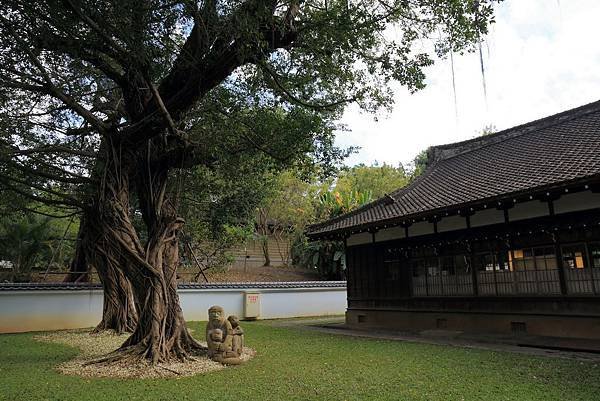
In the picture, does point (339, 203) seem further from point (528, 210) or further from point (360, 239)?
point (528, 210)

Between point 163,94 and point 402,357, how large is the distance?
6.09 m

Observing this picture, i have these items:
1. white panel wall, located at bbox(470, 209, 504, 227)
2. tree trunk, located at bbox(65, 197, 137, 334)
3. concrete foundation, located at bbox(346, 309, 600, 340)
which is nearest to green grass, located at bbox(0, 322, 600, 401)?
concrete foundation, located at bbox(346, 309, 600, 340)

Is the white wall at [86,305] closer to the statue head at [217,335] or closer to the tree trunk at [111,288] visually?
the tree trunk at [111,288]

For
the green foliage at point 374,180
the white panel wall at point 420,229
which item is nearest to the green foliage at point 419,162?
the green foliage at point 374,180

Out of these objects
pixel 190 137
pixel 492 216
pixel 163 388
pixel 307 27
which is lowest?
pixel 163 388

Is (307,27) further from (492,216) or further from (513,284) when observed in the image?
(513,284)

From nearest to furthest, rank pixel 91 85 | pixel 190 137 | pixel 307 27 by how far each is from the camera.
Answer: pixel 307 27
pixel 190 137
pixel 91 85

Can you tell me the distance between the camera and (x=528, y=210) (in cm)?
965

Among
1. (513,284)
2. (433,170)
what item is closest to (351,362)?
(513,284)

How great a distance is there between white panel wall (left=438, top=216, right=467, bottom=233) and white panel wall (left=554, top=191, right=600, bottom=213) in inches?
85.6

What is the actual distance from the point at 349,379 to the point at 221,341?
7.90 ft

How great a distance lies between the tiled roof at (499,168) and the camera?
9266 mm

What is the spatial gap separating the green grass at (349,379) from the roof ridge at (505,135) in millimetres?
7826

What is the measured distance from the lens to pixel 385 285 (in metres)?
12.8
